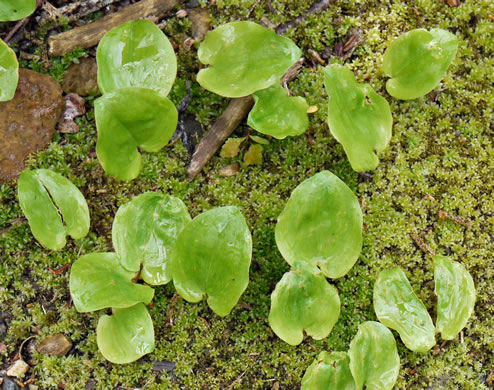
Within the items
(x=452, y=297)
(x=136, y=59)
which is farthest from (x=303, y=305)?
(x=136, y=59)

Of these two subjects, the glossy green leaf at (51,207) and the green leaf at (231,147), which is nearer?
the glossy green leaf at (51,207)

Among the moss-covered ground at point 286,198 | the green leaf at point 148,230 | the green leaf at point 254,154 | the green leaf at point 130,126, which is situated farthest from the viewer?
the green leaf at point 254,154

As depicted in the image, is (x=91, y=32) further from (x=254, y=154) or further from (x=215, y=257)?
(x=215, y=257)

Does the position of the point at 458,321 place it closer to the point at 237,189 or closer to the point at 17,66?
the point at 237,189

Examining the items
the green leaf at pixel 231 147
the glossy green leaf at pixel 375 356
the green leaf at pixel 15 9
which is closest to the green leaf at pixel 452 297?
the glossy green leaf at pixel 375 356

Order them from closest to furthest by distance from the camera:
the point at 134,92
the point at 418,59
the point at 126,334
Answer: the point at 134,92 < the point at 126,334 < the point at 418,59

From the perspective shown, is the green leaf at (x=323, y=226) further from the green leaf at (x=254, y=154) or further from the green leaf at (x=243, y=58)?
the green leaf at (x=243, y=58)
